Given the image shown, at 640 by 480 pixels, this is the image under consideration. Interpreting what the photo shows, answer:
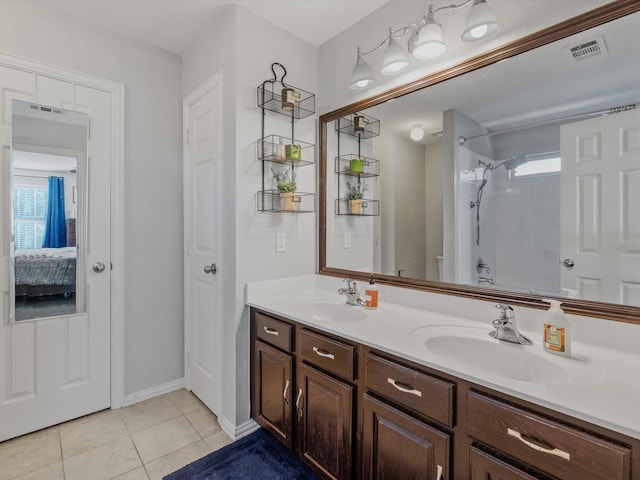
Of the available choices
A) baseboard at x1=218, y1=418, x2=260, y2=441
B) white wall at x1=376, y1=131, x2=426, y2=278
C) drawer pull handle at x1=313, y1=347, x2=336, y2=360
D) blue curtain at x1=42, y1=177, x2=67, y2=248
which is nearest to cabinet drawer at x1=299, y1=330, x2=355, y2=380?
Answer: drawer pull handle at x1=313, y1=347, x2=336, y2=360

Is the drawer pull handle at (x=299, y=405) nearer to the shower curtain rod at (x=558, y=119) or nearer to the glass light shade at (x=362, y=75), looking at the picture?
the shower curtain rod at (x=558, y=119)

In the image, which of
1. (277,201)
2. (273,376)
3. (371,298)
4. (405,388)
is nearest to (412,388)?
(405,388)

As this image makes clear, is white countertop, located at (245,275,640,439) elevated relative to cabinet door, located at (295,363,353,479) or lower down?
elevated

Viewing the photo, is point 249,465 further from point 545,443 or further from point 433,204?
point 433,204

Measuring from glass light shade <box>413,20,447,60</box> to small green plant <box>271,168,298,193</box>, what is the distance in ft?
3.25

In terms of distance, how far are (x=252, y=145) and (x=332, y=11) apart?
926mm

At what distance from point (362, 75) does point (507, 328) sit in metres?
1.45

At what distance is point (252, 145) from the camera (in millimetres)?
1945

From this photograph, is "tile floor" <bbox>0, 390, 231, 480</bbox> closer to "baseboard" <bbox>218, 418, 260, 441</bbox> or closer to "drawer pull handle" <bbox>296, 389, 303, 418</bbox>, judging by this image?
"baseboard" <bbox>218, 418, 260, 441</bbox>

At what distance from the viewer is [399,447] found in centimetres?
117

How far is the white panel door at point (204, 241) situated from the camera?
80.4 inches

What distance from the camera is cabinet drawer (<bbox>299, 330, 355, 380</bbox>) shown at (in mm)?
1361

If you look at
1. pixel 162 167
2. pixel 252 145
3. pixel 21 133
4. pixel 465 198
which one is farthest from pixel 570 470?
pixel 21 133

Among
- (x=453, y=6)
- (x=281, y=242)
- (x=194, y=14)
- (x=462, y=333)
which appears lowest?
(x=462, y=333)
